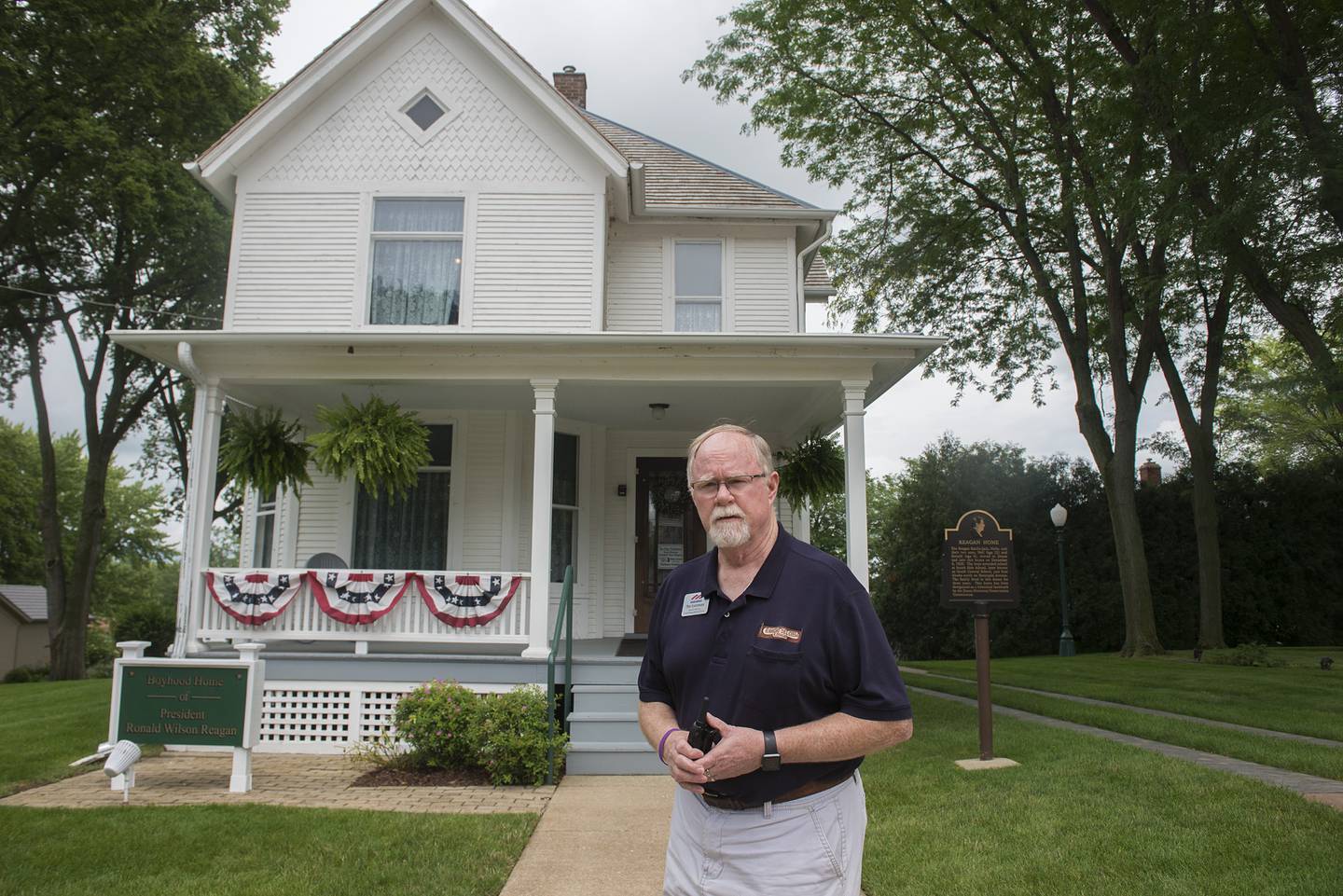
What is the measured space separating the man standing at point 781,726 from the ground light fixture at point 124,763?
17.7ft

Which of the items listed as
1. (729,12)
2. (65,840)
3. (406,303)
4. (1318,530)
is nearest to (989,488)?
(1318,530)

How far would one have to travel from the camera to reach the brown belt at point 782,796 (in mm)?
2088

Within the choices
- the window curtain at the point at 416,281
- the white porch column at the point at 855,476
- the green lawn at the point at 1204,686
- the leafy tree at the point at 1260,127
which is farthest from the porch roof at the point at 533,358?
the leafy tree at the point at 1260,127

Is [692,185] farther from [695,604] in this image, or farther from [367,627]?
[695,604]

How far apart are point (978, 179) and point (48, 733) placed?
18.4 m

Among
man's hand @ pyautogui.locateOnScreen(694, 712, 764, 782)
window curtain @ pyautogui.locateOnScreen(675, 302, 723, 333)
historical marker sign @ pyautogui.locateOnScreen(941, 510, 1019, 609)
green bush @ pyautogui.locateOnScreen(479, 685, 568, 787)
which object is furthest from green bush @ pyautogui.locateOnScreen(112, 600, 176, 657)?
man's hand @ pyautogui.locateOnScreen(694, 712, 764, 782)

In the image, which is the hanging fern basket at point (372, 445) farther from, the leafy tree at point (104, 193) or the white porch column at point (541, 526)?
the leafy tree at point (104, 193)

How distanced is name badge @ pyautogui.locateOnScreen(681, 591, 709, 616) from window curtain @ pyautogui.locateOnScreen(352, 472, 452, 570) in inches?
340

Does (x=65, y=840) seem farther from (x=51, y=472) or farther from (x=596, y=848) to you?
(x=51, y=472)

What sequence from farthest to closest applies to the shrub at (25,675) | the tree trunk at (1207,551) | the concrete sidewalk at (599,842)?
the shrub at (25,675) < the tree trunk at (1207,551) < the concrete sidewalk at (599,842)

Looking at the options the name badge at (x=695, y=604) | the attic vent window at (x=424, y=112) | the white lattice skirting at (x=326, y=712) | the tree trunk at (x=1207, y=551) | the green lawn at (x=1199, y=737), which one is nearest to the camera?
the name badge at (x=695, y=604)

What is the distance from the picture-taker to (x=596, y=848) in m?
5.08

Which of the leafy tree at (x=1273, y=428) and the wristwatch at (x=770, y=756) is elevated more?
the leafy tree at (x=1273, y=428)

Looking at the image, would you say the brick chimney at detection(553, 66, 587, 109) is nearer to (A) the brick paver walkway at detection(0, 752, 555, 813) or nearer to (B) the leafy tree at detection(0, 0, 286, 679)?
(B) the leafy tree at detection(0, 0, 286, 679)
